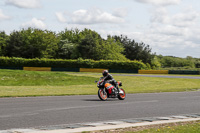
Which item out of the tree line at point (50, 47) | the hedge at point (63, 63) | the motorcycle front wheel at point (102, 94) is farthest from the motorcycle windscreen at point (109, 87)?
the tree line at point (50, 47)

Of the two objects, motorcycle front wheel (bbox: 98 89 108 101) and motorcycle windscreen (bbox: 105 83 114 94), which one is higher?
motorcycle windscreen (bbox: 105 83 114 94)

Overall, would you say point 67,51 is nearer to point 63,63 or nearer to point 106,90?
point 63,63

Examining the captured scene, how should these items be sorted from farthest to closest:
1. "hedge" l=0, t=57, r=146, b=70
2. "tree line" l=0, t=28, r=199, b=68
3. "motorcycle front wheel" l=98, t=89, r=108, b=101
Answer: "tree line" l=0, t=28, r=199, b=68 < "hedge" l=0, t=57, r=146, b=70 < "motorcycle front wheel" l=98, t=89, r=108, b=101

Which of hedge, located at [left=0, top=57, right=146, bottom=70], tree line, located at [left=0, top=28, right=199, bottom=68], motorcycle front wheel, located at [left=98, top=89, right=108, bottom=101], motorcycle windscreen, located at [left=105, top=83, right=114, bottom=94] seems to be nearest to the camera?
motorcycle front wheel, located at [left=98, top=89, right=108, bottom=101]

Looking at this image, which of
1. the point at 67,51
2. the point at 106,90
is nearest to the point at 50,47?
the point at 67,51

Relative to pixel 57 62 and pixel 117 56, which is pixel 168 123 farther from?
pixel 117 56

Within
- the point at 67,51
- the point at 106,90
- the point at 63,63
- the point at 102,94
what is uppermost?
the point at 67,51

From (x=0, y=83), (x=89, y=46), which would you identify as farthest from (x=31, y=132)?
(x=89, y=46)

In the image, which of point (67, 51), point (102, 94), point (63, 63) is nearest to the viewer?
point (102, 94)

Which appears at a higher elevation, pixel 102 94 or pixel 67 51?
pixel 67 51

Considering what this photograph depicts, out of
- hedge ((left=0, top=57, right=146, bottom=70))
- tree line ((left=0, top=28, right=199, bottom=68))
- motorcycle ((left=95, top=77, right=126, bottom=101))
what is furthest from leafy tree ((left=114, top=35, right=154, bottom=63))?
motorcycle ((left=95, top=77, right=126, bottom=101))

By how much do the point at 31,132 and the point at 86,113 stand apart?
4120 millimetres

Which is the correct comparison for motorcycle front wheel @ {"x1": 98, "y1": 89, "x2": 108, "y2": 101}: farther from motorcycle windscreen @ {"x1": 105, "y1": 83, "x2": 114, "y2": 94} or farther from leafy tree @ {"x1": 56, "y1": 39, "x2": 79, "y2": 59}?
leafy tree @ {"x1": 56, "y1": 39, "x2": 79, "y2": 59}

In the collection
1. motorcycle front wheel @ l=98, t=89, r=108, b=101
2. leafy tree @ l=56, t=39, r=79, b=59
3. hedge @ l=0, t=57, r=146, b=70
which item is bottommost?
motorcycle front wheel @ l=98, t=89, r=108, b=101
